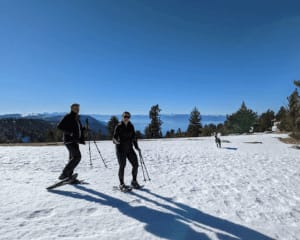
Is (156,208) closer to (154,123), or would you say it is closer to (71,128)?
(71,128)

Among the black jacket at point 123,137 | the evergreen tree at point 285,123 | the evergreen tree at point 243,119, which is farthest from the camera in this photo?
the evergreen tree at point 243,119

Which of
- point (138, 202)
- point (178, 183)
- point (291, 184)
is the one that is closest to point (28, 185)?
point (138, 202)

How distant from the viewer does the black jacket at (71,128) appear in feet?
18.1

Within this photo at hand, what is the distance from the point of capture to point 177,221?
3938 mm

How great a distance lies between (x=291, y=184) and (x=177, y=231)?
5494 mm

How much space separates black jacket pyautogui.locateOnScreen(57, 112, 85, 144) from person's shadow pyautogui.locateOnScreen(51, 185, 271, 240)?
60.4 inches

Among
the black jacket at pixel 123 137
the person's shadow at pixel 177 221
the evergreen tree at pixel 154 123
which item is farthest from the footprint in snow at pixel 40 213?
the evergreen tree at pixel 154 123

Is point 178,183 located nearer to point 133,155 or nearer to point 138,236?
point 133,155

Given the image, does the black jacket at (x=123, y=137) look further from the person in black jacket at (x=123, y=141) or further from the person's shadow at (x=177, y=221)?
the person's shadow at (x=177, y=221)

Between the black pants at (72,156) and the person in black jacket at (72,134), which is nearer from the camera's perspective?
the person in black jacket at (72,134)

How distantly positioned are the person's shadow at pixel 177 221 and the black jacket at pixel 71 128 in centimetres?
153

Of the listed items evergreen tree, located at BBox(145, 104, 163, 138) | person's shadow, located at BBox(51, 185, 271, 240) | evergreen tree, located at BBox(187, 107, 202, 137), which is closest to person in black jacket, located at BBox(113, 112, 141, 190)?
person's shadow, located at BBox(51, 185, 271, 240)

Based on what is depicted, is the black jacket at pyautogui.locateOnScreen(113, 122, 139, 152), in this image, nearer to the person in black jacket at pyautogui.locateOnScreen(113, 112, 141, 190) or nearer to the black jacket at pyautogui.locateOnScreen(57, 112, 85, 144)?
the person in black jacket at pyautogui.locateOnScreen(113, 112, 141, 190)

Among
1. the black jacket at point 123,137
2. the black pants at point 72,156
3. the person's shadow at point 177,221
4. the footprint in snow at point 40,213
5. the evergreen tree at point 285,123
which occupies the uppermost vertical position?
the evergreen tree at point 285,123
